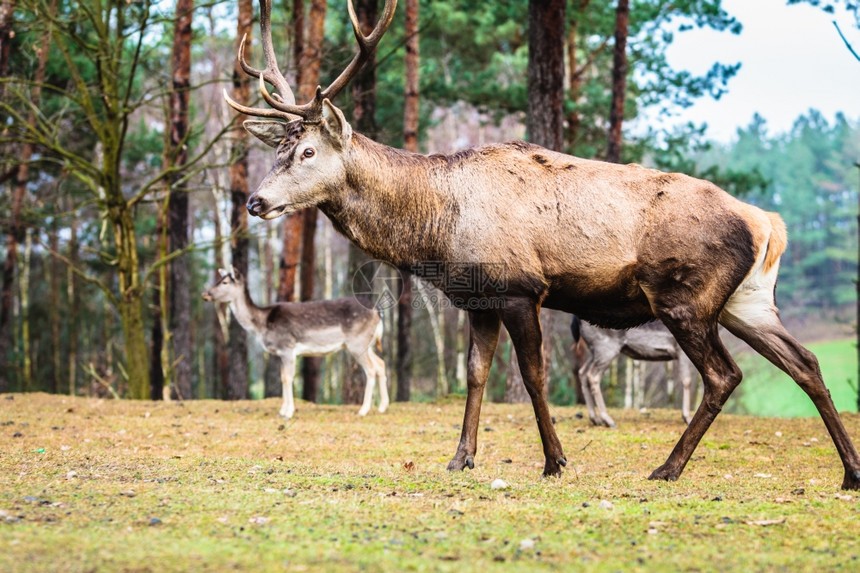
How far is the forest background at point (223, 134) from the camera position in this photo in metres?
13.4

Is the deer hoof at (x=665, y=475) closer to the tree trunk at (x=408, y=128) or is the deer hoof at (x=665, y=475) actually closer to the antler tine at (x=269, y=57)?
the antler tine at (x=269, y=57)

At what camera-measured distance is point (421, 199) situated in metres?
6.93

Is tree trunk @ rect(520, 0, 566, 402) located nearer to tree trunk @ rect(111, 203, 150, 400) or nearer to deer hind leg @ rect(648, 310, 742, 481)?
tree trunk @ rect(111, 203, 150, 400)

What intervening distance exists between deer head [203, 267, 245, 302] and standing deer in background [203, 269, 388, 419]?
1.20ft

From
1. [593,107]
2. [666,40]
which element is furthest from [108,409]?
[666,40]

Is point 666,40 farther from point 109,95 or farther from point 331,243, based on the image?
point 331,243

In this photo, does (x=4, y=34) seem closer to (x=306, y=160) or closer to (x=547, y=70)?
(x=547, y=70)

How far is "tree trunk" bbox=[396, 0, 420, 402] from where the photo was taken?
1656 cm

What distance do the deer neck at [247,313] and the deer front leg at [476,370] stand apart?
6992 millimetres

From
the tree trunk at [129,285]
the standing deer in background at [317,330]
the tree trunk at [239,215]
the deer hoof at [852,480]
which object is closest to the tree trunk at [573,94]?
the tree trunk at [239,215]

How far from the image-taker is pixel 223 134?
1417 centimetres

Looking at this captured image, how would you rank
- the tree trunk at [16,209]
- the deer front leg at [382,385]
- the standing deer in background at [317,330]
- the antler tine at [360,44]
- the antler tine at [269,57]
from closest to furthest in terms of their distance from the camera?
the antler tine at [360,44] < the antler tine at [269,57] < the deer front leg at [382,385] < the standing deer in background at [317,330] < the tree trunk at [16,209]

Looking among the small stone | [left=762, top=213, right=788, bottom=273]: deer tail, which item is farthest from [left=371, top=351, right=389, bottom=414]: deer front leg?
[left=762, top=213, right=788, bottom=273]: deer tail

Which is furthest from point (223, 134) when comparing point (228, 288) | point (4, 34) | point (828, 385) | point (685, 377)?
point (828, 385)
